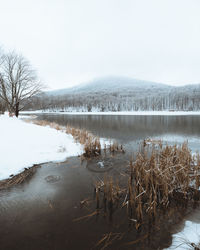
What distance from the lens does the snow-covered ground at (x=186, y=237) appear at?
219cm

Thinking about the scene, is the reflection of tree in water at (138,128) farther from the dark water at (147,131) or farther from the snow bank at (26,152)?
the snow bank at (26,152)

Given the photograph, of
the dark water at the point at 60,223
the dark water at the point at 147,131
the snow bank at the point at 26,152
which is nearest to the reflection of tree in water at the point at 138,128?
the dark water at the point at 147,131

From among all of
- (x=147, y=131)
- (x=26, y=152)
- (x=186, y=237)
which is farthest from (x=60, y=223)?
(x=147, y=131)

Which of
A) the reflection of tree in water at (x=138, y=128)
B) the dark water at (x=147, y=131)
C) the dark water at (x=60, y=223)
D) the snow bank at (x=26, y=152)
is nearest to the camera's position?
the dark water at (x=60, y=223)

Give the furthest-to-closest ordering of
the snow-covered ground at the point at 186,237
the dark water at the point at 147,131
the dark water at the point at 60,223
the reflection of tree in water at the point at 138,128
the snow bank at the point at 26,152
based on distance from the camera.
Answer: the reflection of tree in water at the point at 138,128, the dark water at the point at 147,131, the snow bank at the point at 26,152, the dark water at the point at 60,223, the snow-covered ground at the point at 186,237

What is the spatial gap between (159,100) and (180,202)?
88.7m

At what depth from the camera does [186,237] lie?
7.70 ft

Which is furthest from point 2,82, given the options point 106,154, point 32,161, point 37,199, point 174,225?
point 174,225

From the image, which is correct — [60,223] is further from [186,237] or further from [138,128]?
[138,128]

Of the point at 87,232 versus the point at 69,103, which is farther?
the point at 69,103

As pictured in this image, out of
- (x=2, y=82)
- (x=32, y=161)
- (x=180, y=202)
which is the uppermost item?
(x=2, y=82)

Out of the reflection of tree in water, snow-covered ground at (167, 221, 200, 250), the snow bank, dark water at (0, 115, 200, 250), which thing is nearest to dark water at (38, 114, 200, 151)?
the reflection of tree in water

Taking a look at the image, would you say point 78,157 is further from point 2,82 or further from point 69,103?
point 69,103

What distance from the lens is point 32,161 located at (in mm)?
5539
